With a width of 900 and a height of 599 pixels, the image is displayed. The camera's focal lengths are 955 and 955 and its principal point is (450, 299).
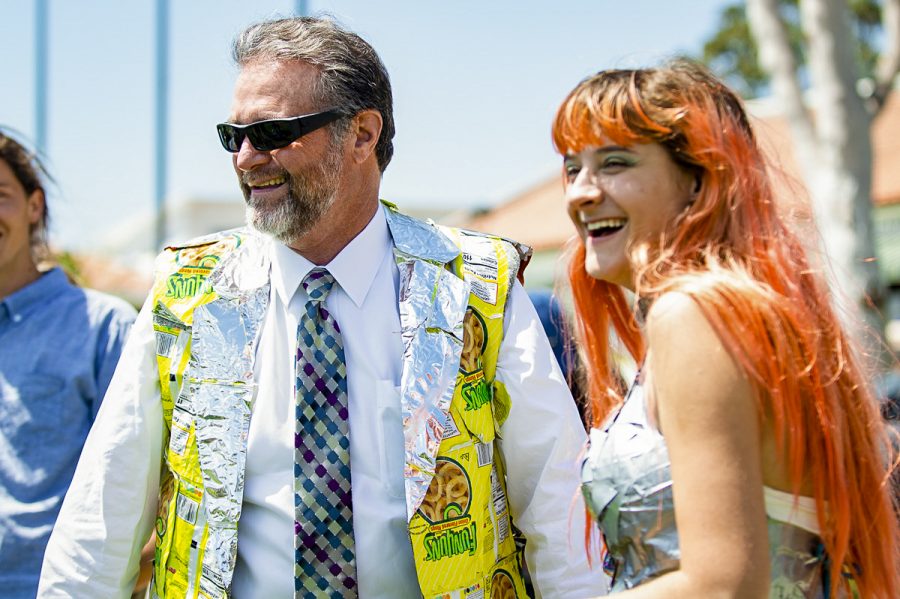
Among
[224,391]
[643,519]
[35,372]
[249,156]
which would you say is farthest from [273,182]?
[643,519]


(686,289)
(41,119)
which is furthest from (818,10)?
(41,119)

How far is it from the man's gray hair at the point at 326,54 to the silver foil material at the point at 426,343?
0.39 metres

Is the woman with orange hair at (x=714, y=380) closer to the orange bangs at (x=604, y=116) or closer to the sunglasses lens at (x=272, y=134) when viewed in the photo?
the orange bangs at (x=604, y=116)

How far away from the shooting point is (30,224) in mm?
3273

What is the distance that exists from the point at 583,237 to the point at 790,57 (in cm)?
738

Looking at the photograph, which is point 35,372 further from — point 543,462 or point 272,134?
point 543,462

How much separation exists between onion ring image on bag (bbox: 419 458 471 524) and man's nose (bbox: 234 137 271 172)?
2.83 feet

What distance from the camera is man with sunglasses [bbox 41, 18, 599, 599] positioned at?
2.17 metres

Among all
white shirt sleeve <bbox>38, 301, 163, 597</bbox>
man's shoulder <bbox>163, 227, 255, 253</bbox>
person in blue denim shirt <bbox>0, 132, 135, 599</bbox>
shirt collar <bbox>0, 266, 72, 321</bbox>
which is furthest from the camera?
shirt collar <bbox>0, 266, 72, 321</bbox>

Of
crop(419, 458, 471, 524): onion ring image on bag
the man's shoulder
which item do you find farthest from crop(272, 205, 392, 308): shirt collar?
crop(419, 458, 471, 524): onion ring image on bag

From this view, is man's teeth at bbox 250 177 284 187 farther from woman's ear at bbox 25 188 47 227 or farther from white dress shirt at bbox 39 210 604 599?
woman's ear at bbox 25 188 47 227

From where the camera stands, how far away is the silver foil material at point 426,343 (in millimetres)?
2170

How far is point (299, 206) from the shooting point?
7.84 ft

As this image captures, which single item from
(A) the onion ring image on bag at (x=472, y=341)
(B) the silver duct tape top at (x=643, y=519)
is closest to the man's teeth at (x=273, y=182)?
(A) the onion ring image on bag at (x=472, y=341)
